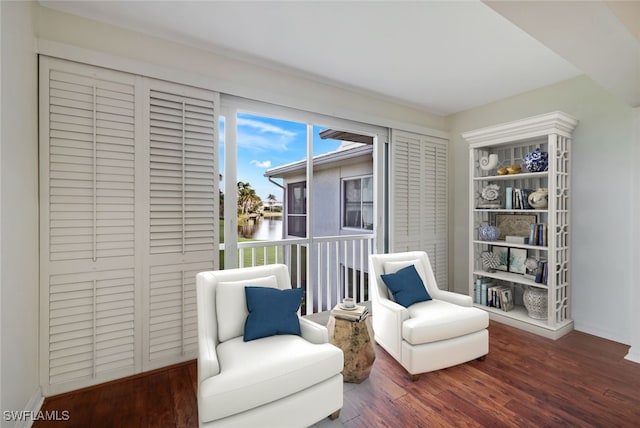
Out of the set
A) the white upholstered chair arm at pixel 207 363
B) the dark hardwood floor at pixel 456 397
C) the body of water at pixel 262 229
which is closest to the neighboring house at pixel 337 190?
the body of water at pixel 262 229

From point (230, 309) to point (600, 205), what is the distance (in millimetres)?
3825

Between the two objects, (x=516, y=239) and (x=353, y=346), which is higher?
(x=516, y=239)

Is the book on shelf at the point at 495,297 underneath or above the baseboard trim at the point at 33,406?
above

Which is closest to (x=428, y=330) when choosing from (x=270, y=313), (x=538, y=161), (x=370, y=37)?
(x=270, y=313)

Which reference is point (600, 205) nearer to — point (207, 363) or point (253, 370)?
point (253, 370)

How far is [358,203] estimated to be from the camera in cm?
534

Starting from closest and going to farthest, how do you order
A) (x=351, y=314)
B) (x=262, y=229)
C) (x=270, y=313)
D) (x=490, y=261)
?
(x=270, y=313), (x=351, y=314), (x=490, y=261), (x=262, y=229)

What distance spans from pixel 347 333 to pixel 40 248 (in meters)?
2.29

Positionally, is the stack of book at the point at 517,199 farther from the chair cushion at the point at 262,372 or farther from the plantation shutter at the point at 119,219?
the plantation shutter at the point at 119,219

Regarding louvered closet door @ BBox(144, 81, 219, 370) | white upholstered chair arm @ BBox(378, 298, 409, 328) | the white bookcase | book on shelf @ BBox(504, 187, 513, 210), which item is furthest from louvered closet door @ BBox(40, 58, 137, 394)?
book on shelf @ BBox(504, 187, 513, 210)

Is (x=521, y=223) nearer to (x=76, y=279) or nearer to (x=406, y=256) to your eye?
(x=406, y=256)

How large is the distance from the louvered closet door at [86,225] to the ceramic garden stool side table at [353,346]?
1.66 meters

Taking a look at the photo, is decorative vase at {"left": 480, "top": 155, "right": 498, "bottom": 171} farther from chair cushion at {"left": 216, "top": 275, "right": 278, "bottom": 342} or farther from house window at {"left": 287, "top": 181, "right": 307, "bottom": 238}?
chair cushion at {"left": 216, "top": 275, "right": 278, "bottom": 342}

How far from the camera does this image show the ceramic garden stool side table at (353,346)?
2256 mm
